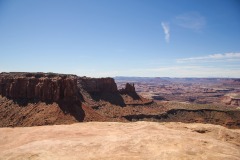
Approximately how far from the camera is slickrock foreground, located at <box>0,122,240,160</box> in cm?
2521

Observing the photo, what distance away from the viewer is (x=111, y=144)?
2823 cm

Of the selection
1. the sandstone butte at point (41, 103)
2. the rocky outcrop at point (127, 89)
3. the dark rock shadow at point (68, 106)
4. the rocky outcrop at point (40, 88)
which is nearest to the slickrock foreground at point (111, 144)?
the sandstone butte at point (41, 103)

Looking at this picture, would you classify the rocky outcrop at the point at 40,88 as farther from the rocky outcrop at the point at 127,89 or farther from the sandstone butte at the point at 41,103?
the rocky outcrop at the point at 127,89

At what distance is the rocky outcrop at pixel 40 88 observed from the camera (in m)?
62.8

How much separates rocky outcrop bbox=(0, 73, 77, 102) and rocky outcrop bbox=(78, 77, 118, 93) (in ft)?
110

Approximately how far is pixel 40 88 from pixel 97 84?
41053 millimetres

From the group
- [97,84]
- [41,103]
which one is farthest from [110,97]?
[41,103]

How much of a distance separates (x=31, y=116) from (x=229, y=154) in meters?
43.2

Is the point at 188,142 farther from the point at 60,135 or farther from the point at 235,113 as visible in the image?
the point at 235,113

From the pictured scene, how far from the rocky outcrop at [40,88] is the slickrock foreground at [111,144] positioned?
25032 mm

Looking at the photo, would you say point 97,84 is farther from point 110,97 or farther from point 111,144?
point 111,144

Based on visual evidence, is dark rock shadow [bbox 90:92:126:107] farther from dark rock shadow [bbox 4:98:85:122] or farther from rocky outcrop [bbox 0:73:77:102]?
dark rock shadow [bbox 4:98:85:122]

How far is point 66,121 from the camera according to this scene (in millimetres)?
54781

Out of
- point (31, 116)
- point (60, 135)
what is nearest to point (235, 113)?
point (31, 116)
